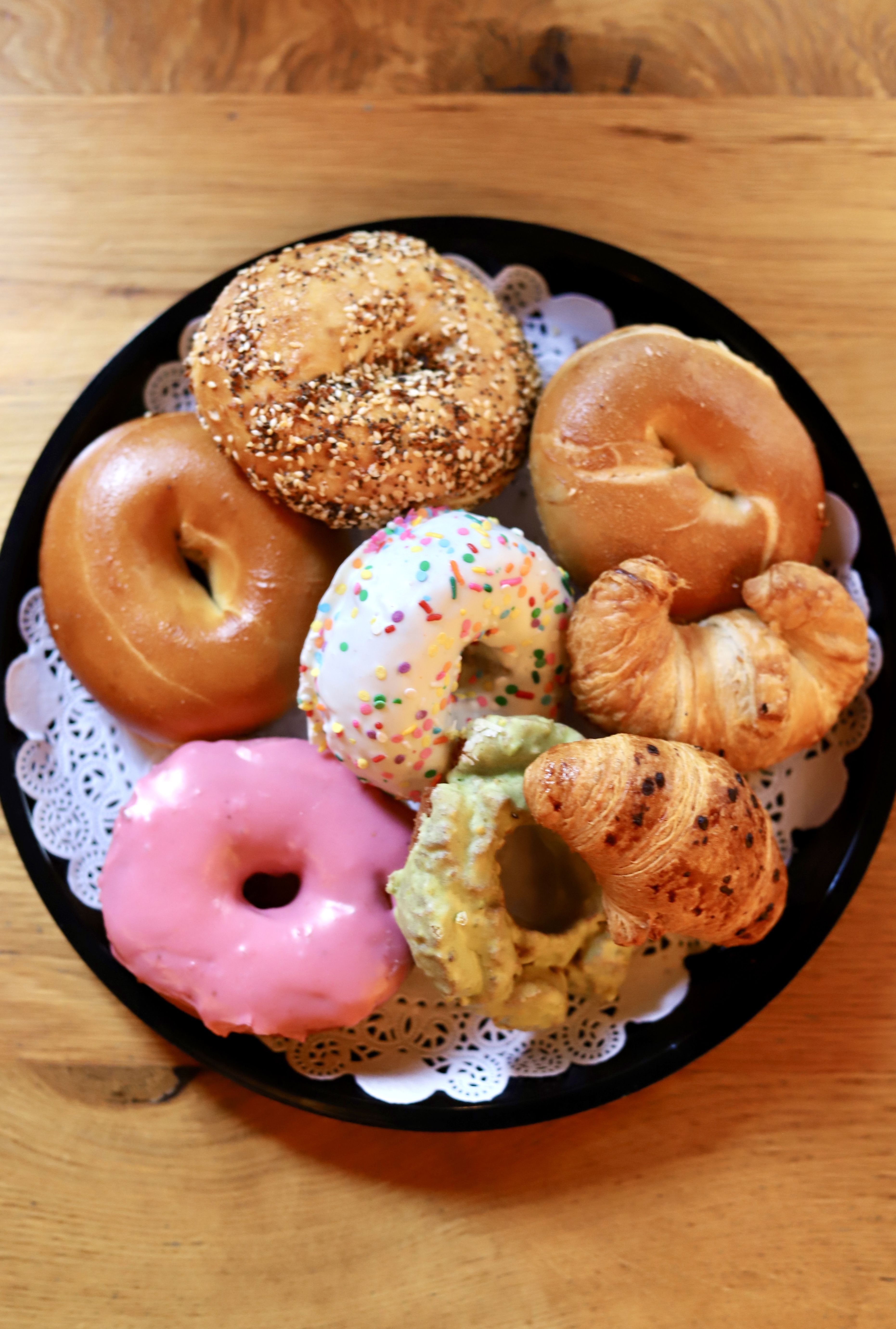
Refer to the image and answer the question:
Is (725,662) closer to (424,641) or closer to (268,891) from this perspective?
(424,641)

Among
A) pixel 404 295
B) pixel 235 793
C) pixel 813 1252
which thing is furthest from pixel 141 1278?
pixel 404 295

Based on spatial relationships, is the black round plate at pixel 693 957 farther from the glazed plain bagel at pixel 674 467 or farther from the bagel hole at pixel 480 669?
the bagel hole at pixel 480 669

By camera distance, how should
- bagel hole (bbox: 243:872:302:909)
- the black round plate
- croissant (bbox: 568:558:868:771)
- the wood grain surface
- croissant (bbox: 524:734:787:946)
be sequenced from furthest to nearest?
the wood grain surface → bagel hole (bbox: 243:872:302:909) → the black round plate → croissant (bbox: 568:558:868:771) → croissant (bbox: 524:734:787:946)

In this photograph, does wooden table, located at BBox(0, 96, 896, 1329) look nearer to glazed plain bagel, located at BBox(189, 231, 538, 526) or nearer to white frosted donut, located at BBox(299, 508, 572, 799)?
glazed plain bagel, located at BBox(189, 231, 538, 526)

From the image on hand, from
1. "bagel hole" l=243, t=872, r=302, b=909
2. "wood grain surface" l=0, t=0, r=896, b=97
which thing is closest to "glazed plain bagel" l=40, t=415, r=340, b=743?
"bagel hole" l=243, t=872, r=302, b=909

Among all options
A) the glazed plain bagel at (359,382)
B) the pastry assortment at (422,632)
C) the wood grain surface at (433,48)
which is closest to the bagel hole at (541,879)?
the pastry assortment at (422,632)

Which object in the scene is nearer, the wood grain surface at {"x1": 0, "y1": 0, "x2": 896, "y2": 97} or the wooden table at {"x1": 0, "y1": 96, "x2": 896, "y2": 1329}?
the wooden table at {"x1": 0, "y1": 96, "x2": 896, "y2": 1329}

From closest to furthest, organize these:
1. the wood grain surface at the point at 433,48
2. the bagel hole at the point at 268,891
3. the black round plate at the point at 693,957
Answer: the black round plate at the point at 693,957 → the bagel hole at the point at 268,891 → the wood grain surface at the point at 433,48
